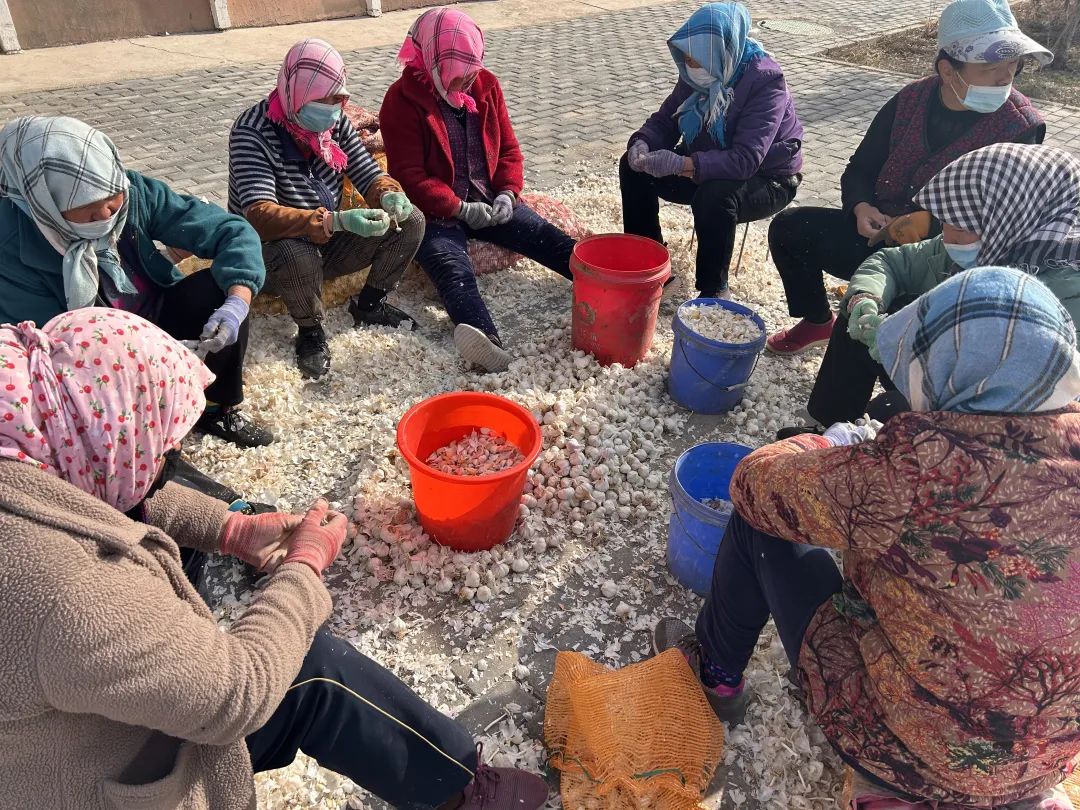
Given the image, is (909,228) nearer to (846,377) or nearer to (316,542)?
(846,377)

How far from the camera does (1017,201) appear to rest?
235 centimetres

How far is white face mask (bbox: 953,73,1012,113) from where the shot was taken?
10.3 feet

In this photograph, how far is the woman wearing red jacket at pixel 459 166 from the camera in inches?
146

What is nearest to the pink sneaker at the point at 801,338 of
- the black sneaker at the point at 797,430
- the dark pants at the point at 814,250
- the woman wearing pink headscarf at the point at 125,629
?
the dark pants at the point at 814,250

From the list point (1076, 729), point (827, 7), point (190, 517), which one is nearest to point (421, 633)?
point (190, 517)

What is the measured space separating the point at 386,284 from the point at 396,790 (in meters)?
2.69

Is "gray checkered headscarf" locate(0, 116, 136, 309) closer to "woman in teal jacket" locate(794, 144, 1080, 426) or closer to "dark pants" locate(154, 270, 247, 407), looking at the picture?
"dark pants" locate(154, 270, 247, 407)

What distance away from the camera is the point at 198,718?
3.99ft

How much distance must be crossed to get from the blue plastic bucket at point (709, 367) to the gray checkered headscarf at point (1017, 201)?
3.24ft

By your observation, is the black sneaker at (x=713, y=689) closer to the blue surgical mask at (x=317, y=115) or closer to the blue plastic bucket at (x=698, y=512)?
the blue plastic bucket at (x=698, y=512)

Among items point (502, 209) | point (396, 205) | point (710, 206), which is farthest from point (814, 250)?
point (396, 205)

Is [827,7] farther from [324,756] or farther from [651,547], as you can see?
[324,756]

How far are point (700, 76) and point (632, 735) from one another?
3254mm

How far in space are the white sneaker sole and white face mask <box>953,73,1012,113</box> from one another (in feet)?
7.72
